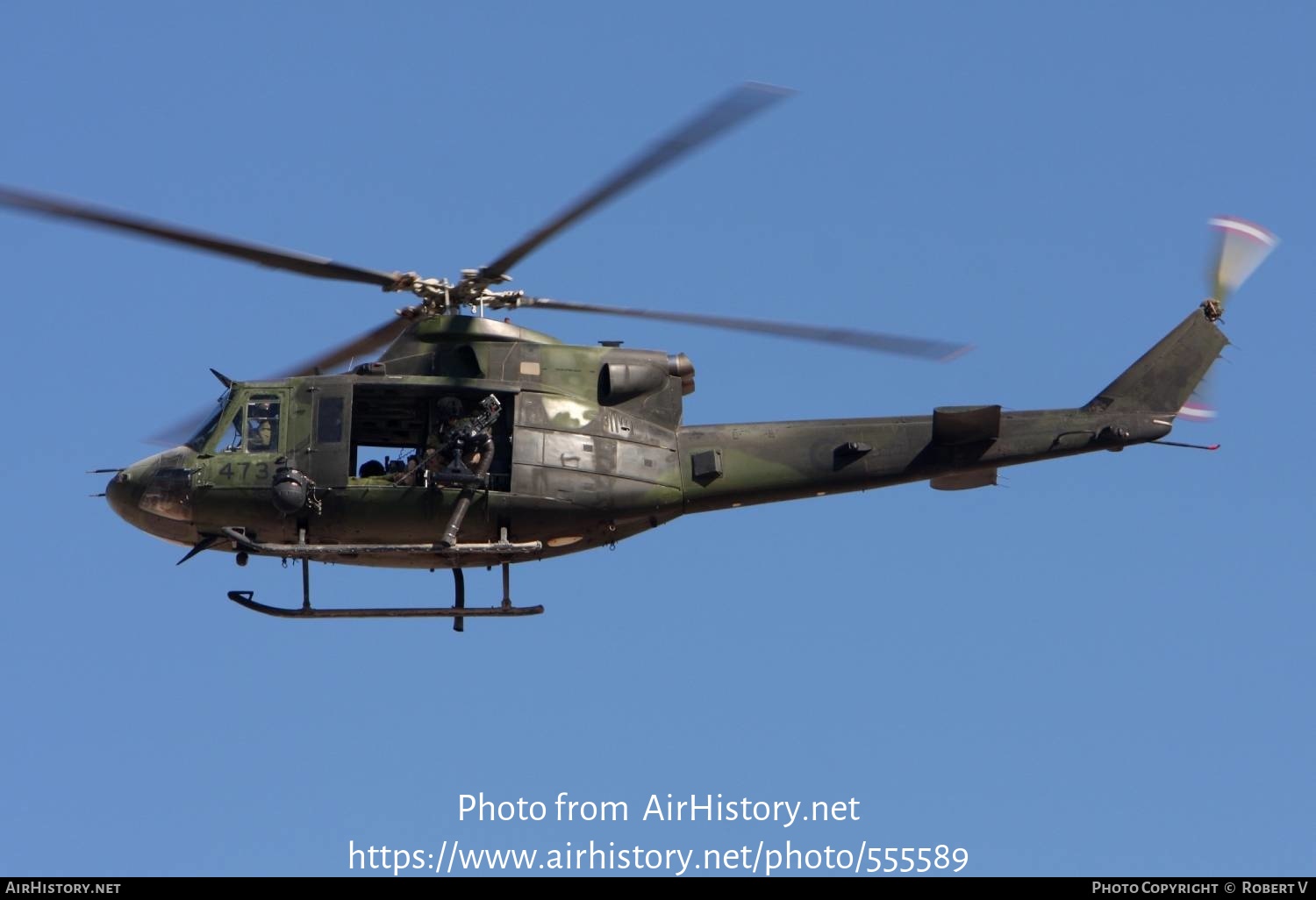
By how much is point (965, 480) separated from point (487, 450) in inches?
228

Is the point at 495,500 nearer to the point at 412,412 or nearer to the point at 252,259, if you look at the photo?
the point at 412,412

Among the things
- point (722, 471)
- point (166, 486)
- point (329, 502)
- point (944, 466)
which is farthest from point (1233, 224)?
point (166, 486)

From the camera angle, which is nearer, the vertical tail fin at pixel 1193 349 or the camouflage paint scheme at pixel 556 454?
the camouflage paint scheme at pixel 556 454

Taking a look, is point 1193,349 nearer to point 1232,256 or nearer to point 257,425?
point 1232,256

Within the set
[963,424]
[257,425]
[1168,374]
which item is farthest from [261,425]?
[1168,374]

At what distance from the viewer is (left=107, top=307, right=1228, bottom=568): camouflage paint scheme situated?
24.6 metres

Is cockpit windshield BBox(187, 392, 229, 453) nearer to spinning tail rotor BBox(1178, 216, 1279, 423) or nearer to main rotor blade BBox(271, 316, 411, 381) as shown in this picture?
main rotor blade BBox(271, 316, 411, 381)

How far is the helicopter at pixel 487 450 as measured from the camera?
24.5 m

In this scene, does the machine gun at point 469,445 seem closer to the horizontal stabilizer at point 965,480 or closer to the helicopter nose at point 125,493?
the helicopter nose at point 125,493

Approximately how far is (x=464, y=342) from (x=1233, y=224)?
9.76 m

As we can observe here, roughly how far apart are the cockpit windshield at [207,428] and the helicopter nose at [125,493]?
72 cm

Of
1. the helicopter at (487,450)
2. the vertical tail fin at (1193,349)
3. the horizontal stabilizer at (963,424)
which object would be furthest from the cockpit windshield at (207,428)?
the vertical tail fin at (1193,349)

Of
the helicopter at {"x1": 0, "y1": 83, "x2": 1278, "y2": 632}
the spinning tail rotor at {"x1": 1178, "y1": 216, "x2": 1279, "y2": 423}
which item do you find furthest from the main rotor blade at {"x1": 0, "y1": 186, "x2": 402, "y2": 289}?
the spinning tail rotor at {"x1": 1178, "y1": 216, "x2": 1279, "y2": 423}

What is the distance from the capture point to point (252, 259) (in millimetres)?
23406
